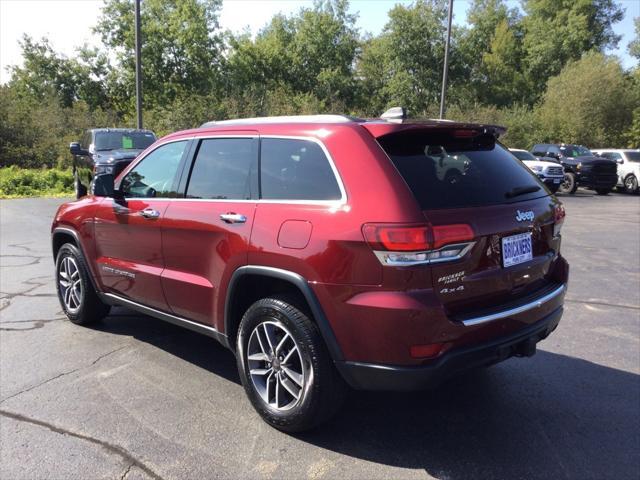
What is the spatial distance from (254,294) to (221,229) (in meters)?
0.46

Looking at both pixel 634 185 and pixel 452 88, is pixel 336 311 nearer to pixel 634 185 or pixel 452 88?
pixel 634 185

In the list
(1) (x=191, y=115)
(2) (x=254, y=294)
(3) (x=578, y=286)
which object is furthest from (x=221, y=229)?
(1) (x=191, y=115)

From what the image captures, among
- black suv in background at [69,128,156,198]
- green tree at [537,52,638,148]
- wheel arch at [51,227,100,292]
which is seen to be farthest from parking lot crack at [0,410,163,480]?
green tree at [537,52,638,148]

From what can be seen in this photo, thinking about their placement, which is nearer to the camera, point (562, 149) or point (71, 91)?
point (562, 149)

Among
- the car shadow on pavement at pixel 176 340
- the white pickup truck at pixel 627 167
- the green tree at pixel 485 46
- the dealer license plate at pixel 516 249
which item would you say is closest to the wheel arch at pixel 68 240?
the car shadow on pavement at pixel 176 340

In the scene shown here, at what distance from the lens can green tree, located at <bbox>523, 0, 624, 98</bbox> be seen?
52.2 meters

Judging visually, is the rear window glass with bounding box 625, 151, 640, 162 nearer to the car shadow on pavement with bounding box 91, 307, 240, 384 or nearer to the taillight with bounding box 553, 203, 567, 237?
the taillight with bounding box 553, 203, 567, 237

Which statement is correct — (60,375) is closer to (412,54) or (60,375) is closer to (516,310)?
(516,310)

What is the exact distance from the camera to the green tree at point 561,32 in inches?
2053

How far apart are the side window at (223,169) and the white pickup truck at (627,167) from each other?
23.9 m

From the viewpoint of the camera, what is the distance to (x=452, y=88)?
172ft

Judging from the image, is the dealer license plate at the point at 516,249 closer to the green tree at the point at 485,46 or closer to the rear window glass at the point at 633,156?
the rear window glass at the point at 633,156

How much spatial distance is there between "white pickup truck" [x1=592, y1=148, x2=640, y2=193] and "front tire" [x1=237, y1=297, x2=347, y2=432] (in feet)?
79.5

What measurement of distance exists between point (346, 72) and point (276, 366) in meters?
49.6
